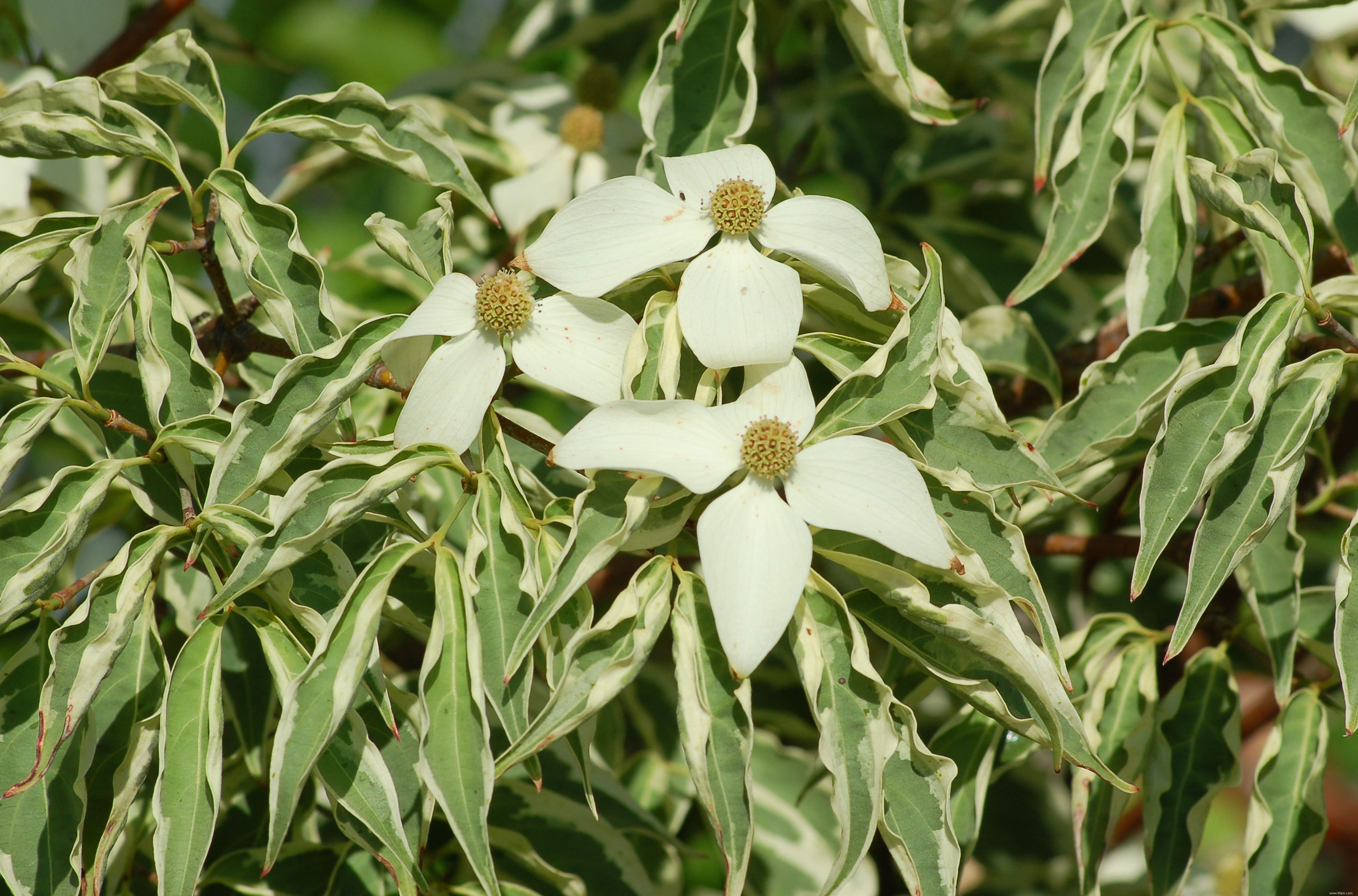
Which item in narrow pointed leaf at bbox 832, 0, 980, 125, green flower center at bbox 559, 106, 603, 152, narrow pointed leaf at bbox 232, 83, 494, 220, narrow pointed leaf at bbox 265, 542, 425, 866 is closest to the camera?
narrow pointed leaf at bbox 265, 542, 425, 866

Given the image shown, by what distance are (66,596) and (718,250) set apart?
1.70ft

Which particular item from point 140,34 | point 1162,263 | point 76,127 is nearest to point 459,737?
point 76,127

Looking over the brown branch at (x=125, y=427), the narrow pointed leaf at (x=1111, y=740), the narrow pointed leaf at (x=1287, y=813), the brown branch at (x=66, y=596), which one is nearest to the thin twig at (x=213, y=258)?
the brown branch at (x=125, y=427)

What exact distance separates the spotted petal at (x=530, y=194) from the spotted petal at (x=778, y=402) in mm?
586

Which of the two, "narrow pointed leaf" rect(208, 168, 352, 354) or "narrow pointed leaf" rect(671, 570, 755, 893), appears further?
"narrow pointed leaf" rect(208, 168, 352, 354)

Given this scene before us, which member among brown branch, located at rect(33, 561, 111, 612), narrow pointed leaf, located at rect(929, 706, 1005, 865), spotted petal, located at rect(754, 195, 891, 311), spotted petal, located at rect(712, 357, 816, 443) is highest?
spotted petal, located at rect(754, 195, 891, 311)

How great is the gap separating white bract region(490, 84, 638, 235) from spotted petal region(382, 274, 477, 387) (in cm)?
48

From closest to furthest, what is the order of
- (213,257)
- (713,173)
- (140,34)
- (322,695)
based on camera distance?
(322,695) → (713,173) → (213,257) → (140,34)

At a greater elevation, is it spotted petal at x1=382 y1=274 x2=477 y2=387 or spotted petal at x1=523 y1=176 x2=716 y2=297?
spotted petal at x1=523 y1=176 x2=716 y2=297

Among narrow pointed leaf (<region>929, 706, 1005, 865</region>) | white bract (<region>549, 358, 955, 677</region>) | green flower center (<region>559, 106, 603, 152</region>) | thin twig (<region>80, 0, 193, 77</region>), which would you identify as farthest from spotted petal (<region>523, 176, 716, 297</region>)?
thin twig (<region>80, 0, 193, 77</region>)

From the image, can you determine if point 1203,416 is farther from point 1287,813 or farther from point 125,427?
point 125,427

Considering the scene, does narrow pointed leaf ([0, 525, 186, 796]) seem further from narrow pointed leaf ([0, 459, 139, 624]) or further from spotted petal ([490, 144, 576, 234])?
spotted petal ([490, 144, 576, 234])

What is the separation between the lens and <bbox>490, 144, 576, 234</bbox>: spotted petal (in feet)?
3.94

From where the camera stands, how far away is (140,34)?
1.17m
